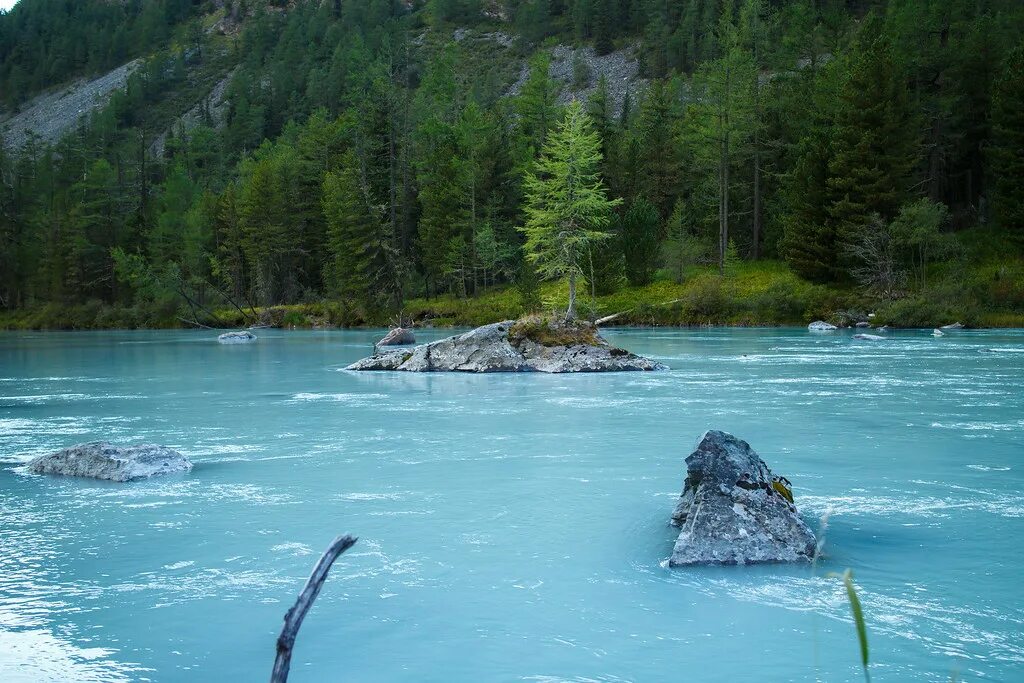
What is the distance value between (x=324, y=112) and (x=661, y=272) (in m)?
46.8

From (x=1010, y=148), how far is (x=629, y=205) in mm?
28789

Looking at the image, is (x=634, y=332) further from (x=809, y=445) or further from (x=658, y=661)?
(x=658, y=661)

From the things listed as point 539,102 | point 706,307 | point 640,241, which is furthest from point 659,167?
point 706,307

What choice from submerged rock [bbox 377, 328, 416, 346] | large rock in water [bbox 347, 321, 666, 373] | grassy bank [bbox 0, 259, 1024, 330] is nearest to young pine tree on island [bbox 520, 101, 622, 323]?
grassy bank [bbox 0, 259, 1024, 330]

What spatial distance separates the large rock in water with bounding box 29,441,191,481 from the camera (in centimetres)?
1156

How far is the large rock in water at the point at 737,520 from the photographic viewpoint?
7453mm

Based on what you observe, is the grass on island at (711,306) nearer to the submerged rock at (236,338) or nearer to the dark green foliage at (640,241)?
the dark green foliage at (640,241)

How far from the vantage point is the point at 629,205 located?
236 feet

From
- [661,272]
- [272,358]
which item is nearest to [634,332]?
[661,272]

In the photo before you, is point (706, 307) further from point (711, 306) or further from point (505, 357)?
point (505, 357)

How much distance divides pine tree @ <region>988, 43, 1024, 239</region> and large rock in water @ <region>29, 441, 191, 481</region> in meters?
50.0

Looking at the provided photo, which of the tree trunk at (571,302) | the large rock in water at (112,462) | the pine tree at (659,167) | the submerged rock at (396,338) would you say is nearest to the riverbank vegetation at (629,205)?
the pine tree at (659,167)

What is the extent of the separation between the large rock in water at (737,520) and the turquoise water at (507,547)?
0.23 meters

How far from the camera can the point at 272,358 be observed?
35156 mm
